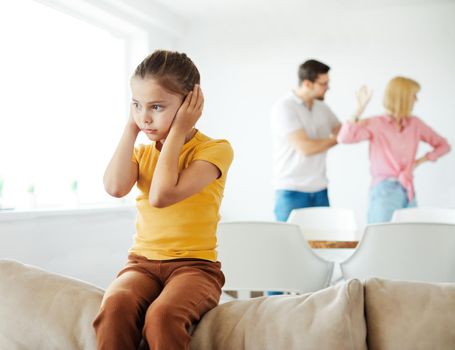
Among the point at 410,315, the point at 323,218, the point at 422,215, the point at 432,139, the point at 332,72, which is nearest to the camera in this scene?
the point at 410,315

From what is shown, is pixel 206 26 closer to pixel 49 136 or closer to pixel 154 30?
pixel 154 30

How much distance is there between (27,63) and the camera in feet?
15.5

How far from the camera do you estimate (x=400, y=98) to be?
4.13 metres

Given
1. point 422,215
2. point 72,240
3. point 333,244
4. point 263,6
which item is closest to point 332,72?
point 263,6

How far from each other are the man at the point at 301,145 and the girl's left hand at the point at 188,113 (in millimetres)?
2604

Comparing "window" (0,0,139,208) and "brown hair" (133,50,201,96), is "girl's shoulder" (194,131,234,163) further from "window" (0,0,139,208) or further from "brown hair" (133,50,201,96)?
"window" (0,0,139,208)

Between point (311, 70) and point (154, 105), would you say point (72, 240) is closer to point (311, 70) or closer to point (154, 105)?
point (311, 70)

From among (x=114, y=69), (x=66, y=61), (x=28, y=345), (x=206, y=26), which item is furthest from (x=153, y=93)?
(x=206, y=26)

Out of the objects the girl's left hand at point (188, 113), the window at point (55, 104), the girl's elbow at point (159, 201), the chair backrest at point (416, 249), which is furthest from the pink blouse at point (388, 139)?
the girl's elbow at point (159, 201)

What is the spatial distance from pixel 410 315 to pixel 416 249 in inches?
67.6

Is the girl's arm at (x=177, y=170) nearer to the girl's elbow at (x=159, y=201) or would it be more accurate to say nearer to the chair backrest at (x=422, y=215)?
the girl's elbow at (x=159, y=201)

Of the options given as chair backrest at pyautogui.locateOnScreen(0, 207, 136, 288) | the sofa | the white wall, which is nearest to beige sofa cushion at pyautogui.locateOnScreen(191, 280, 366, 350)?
the sofa

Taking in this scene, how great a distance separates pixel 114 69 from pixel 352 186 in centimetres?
245

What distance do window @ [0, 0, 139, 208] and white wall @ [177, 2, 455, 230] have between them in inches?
46.4
